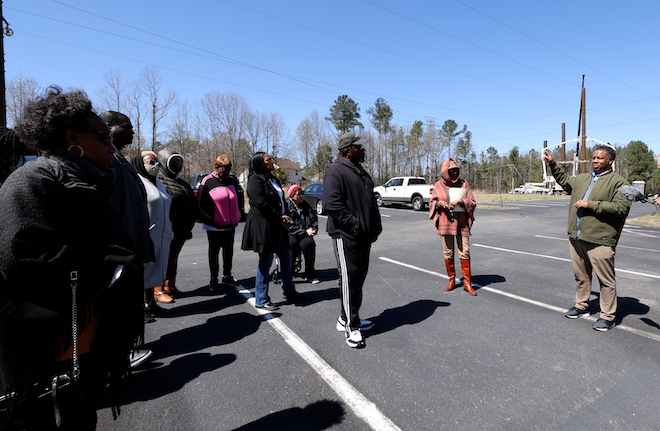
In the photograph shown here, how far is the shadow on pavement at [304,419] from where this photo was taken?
2.45 meters

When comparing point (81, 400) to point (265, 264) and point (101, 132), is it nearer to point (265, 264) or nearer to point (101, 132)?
point (101, 132)

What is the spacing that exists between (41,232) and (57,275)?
170mm

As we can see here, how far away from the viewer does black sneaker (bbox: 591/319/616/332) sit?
394 centimetres

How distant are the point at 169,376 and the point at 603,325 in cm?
431

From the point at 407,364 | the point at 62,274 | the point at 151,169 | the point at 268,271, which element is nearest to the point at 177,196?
the point at 151,169

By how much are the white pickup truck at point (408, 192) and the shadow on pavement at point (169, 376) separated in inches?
718

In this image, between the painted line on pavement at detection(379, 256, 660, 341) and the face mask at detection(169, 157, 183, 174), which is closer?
the painted line on pavement at detection(379, 256, 660, 341)

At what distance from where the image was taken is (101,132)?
1693mm

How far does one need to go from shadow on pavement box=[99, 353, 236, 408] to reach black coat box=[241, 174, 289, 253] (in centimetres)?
136

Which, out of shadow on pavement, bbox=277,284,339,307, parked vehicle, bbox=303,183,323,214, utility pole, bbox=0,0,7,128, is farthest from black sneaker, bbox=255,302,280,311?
parked vehicle, bbox=303,183,323,214

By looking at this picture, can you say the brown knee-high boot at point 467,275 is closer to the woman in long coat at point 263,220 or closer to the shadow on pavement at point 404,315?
the shadow on pavement at point 404,315

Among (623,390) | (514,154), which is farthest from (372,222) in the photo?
(514,154)

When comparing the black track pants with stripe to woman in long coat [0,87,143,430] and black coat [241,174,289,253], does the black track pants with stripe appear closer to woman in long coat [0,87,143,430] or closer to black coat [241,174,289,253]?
black coat [241,174,289,253]

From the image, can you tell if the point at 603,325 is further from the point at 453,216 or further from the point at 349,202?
the point at 349,202
